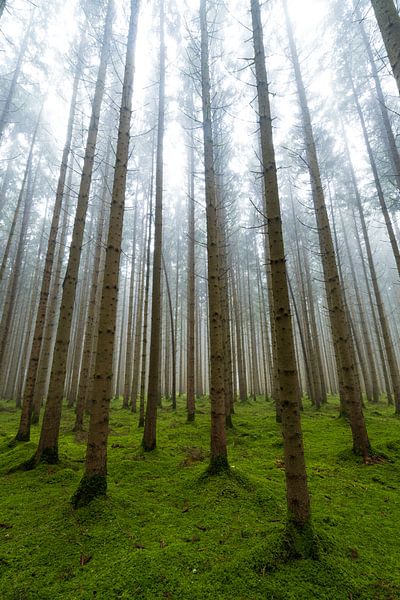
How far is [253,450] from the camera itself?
20.6 feet

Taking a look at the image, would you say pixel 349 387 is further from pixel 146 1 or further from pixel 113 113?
pixel 113 113

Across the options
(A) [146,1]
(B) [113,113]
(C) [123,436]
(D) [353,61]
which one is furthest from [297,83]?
(C) [123,436]

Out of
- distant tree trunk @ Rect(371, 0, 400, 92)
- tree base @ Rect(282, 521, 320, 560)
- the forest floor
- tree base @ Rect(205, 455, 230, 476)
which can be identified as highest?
distant tree trunk @ Rect(371, 0, 400, 92)

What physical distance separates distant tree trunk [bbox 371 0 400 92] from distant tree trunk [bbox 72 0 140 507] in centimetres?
370

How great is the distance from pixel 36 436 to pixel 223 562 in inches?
256

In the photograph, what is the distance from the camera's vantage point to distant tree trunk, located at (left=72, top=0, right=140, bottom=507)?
3.66m

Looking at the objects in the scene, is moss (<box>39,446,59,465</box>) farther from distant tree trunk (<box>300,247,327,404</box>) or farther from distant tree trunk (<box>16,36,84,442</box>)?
distant tree trunk (<box>300,247,327,404</box>)

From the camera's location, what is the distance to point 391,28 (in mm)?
2764

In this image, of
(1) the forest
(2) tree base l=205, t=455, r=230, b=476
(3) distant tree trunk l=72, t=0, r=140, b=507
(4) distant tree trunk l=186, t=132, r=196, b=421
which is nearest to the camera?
(1) the forest

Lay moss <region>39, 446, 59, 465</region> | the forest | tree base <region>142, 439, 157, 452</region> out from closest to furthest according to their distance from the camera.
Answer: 1. the forest
2. moss <region>39, 446, 59, 465</region>
3. tree base <region>142, 439, 157, 452</region>

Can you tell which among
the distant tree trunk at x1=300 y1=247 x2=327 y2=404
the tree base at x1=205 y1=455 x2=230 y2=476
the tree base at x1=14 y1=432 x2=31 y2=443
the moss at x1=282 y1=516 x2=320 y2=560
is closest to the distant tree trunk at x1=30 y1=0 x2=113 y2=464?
the tree base at x1=14 y1=432 x2=31 y2=443

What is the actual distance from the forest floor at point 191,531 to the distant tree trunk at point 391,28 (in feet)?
14.5

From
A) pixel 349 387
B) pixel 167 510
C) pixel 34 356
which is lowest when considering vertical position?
pixel 167 510

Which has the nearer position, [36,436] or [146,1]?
[146,1]
